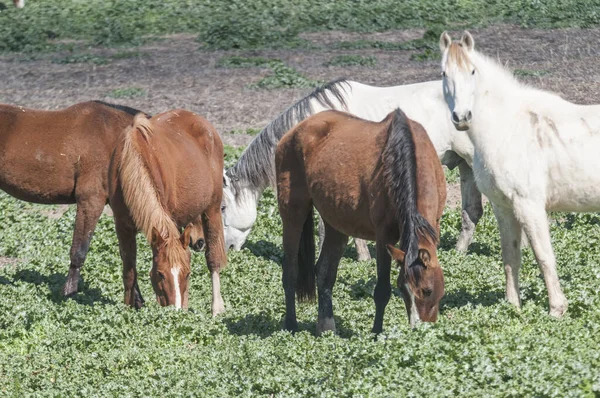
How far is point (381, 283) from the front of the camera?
770cm

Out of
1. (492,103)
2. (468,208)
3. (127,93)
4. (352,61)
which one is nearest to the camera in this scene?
(492,103)

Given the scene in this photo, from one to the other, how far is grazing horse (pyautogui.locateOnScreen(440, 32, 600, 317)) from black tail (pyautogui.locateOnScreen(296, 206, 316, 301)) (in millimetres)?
1567

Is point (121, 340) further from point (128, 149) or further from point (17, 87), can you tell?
point (17, 87)

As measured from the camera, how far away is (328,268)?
871cm

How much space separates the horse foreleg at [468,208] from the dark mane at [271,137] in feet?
5.75

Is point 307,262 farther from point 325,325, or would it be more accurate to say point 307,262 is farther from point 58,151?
point 58,151

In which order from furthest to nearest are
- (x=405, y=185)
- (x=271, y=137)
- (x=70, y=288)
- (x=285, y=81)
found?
(x=285, y=81) → (x=271, y=137) → (x=70, y=288) → (x=405, y=185)

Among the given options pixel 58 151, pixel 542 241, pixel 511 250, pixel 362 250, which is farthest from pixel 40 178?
pixel 542 241

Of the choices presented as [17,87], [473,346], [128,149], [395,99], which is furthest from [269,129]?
[17,87]

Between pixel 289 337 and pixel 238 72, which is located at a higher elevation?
pixel 289 337

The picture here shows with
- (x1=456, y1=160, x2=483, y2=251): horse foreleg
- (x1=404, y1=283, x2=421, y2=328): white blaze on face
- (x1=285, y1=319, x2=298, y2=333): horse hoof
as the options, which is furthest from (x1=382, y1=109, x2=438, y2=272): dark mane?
(x1=456, y1=160, x2=483, y2=251): horse foreleg

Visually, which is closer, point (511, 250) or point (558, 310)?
point (558, 310)

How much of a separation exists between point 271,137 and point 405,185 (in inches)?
174

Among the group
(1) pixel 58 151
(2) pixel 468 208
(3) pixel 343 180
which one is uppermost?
(3) pixel 343 180
